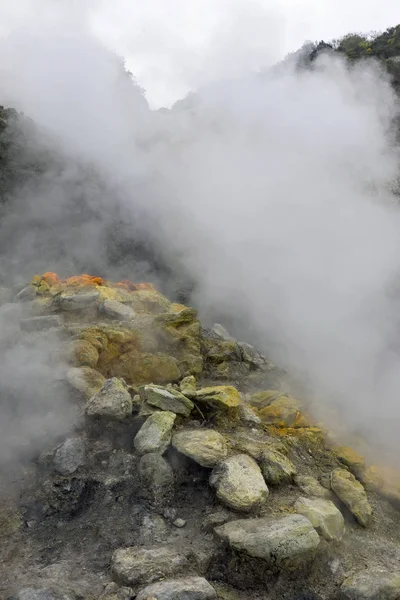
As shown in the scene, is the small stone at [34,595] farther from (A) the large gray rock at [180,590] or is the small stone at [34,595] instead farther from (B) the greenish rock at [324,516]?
(B) the greenish rock at [324,516]

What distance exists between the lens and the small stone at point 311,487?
335 centimetres

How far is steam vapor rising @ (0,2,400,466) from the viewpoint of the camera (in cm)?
658

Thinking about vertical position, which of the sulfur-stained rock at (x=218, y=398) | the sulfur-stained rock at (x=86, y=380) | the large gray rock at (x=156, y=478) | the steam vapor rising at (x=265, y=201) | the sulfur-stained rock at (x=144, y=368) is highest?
the steam vapor rising at (x=265, y=201)

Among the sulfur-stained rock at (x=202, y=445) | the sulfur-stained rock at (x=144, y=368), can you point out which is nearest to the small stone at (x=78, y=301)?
the sulfur-stained rock at (x=144, y=368)

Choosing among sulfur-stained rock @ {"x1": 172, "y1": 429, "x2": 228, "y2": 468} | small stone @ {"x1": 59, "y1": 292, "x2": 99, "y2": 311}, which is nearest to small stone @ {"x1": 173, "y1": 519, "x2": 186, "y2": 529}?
sulfur-stained rock @ {"x1": 172, "y1": 429, "x2": 228, "y2": 468}

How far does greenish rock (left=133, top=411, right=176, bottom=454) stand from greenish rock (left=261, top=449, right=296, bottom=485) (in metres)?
0.68

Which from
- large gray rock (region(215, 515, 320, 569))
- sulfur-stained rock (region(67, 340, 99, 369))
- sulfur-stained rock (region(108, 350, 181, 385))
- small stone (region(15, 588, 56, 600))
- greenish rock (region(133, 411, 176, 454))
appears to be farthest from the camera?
sulfur-stained rock (region(108, 350, 181, 385))

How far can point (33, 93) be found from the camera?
13.0 metres

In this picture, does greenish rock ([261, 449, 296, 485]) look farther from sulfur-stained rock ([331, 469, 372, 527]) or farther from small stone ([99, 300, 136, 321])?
small stone ([99, 300, 136, 321])

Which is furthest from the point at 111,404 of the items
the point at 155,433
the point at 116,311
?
the point at 116,311

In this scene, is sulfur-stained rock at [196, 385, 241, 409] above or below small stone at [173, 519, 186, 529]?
above

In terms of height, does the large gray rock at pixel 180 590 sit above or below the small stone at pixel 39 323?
below

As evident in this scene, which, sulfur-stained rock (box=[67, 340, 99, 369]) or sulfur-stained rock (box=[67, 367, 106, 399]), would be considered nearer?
sulfur-stained rock (box=[67, 367, 106, 399])

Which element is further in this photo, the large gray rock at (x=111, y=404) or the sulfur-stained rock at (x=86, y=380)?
the sulfur-stained rock at (x=86, y=380)
